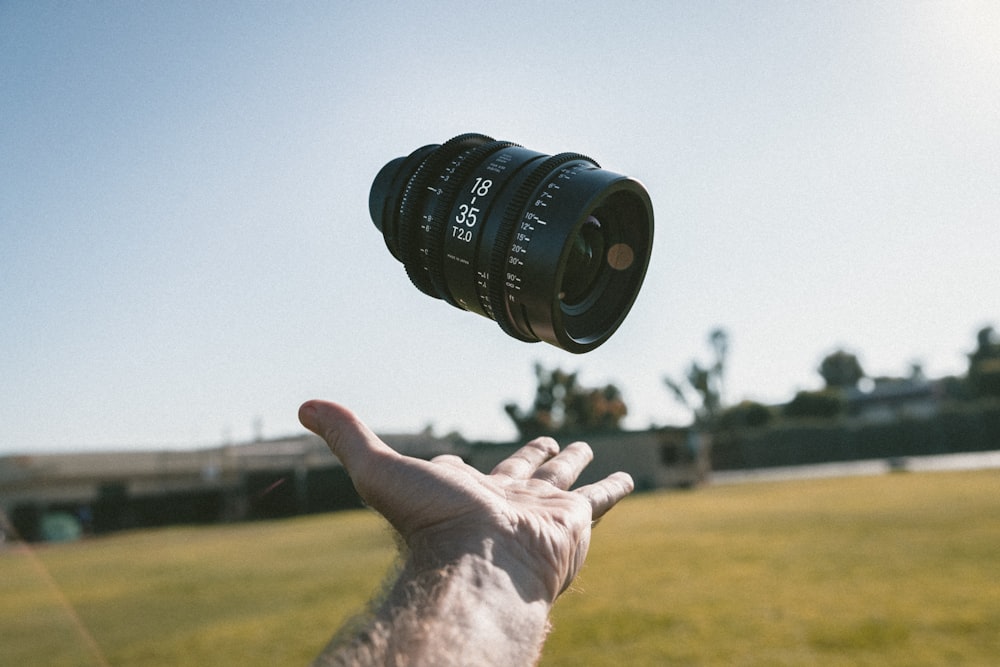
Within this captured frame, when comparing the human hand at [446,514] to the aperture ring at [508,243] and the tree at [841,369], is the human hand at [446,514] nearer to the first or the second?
the aperture ring at [508,243]

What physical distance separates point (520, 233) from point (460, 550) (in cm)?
57

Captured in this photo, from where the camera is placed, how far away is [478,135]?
5.38ft

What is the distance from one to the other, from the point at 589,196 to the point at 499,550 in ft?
2.08

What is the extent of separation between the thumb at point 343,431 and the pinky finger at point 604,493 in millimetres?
542

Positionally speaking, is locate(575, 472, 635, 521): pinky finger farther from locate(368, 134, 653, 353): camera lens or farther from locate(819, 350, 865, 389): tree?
locate(819, 350, 865, 389): tree

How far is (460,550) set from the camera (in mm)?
1291

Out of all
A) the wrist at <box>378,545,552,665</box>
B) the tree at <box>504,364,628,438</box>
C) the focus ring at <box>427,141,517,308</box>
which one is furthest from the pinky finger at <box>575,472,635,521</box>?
the tree at <box>504,364,628,438</box>

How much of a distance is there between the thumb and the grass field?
0.98 feet

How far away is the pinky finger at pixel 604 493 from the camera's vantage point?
173 centimetres

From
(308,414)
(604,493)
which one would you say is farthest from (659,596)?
(308,414)

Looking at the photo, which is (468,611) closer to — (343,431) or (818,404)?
(343,431)

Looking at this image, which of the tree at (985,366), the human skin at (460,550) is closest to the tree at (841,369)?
the tree at (985,366)

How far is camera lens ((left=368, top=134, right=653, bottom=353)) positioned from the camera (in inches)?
52.7

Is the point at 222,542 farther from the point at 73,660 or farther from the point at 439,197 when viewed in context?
the point at 439,197
